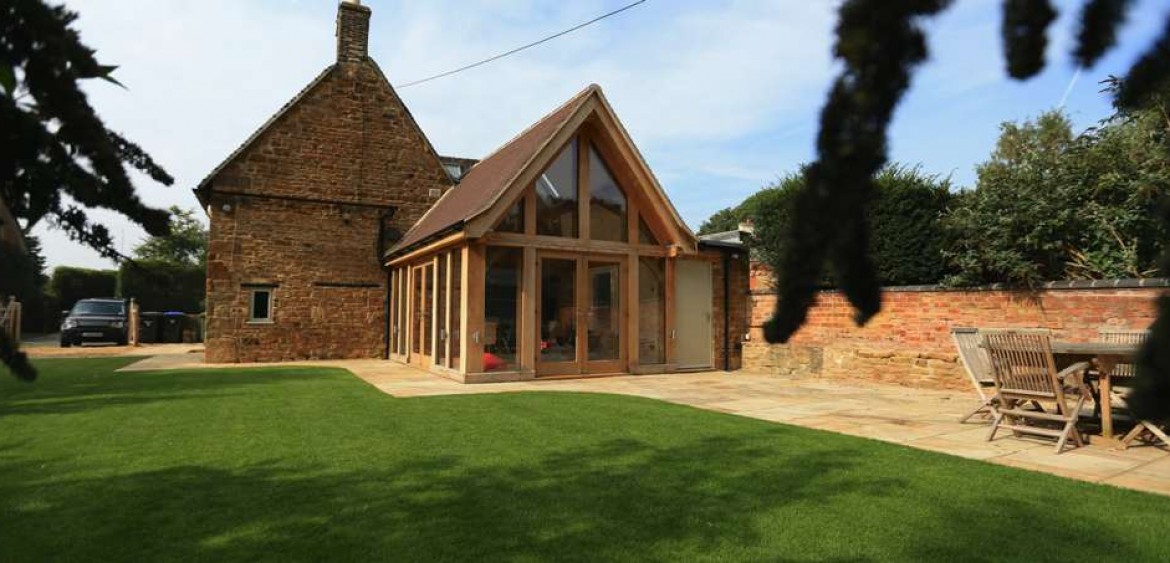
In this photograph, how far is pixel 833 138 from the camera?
0.81 metres

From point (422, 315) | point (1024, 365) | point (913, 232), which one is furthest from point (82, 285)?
point (1024, 365)

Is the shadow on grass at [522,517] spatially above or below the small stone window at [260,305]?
below

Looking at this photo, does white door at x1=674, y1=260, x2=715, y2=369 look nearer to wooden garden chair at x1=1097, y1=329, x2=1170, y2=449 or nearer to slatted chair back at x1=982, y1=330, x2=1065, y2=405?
wooden garden chair at x1=1097, y1=329, x2=1170, y2=449

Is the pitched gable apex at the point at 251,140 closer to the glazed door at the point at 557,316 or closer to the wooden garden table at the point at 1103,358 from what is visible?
the glazed door at the point at 557,316

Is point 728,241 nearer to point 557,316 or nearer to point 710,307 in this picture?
point 710,307

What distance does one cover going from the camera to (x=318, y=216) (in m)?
17.4

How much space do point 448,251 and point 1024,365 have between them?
9.54 m

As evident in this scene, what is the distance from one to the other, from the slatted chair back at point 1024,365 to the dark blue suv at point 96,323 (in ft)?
89.3

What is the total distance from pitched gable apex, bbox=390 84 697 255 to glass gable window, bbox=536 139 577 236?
413 millimetres

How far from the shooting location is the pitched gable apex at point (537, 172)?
12039mm

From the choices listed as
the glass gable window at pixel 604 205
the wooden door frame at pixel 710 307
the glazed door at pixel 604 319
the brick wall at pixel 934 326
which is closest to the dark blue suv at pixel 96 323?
the glazed door at pixel 604 319

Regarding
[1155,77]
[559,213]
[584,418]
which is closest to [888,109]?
[1155,77]

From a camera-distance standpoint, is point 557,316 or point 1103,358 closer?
point 1103,358

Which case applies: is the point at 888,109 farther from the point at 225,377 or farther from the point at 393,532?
the point at 225,377
